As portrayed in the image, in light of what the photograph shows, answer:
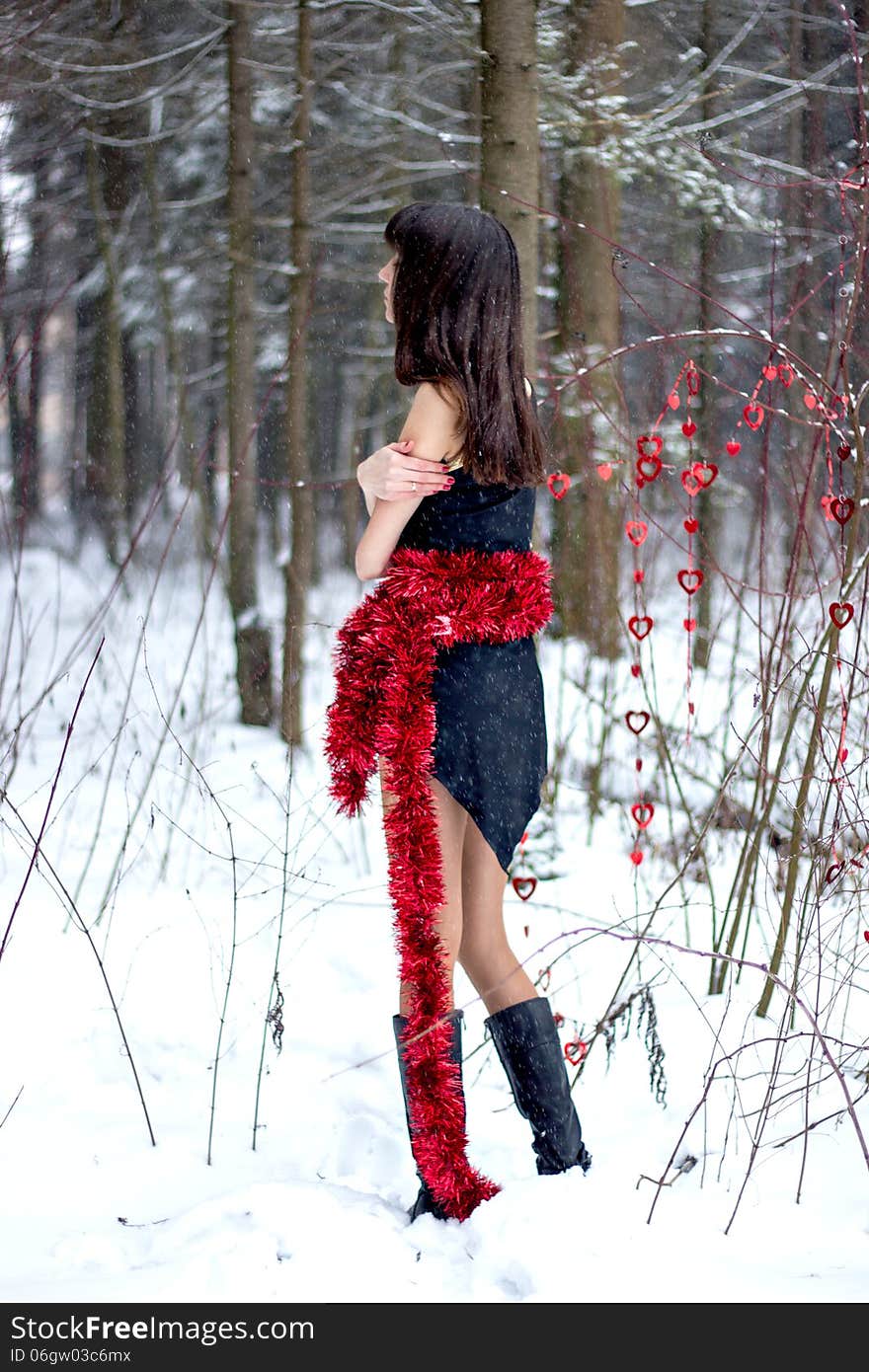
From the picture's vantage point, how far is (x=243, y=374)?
18.5 feet

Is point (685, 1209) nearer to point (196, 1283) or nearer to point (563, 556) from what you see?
point (196, 1283)

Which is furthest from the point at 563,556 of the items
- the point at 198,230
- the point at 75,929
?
the point at 198,230

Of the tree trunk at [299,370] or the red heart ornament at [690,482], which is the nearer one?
the red heart ornament at [690,482]

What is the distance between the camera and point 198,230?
9062mm

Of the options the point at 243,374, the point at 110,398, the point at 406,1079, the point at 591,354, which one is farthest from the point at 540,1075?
the point at 110,398

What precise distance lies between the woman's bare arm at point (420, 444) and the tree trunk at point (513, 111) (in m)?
1.49

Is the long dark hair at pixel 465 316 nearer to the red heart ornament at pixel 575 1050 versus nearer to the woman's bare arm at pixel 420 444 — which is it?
the woman's bare arm at pixel 420 444

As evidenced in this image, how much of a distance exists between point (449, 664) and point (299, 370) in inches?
134

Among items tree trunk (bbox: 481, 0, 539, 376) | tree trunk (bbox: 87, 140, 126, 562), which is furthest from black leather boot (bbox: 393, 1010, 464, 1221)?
tree trunk (bbox: 87, 140, 126, 562)

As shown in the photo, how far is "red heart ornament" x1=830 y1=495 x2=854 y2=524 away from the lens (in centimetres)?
224

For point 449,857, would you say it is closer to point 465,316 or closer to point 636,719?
point 465,316

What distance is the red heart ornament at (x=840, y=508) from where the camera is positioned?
224 centimetres

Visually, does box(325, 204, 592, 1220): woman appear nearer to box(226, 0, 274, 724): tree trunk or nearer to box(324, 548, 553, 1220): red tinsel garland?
box(324, 548, 553, 1220): red tinsel garland
